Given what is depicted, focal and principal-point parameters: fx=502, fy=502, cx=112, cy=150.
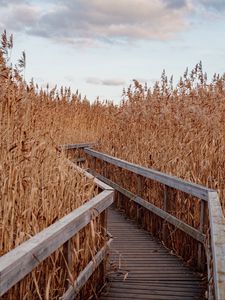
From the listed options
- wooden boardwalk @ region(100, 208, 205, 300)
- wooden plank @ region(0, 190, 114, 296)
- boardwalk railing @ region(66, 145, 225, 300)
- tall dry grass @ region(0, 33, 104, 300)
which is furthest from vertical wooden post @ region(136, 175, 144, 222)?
wooden plank @ region(0, 190, 114, 296)

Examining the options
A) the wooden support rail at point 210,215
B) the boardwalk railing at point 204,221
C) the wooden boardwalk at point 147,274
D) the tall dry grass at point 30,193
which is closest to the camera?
the wooden support rail at point 210,215

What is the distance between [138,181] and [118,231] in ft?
3.85

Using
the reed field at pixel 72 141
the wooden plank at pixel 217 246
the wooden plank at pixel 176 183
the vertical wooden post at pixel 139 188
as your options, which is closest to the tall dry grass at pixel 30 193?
the reed field at pixel 72 141

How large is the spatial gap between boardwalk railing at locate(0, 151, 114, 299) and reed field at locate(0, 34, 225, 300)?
0.10 m

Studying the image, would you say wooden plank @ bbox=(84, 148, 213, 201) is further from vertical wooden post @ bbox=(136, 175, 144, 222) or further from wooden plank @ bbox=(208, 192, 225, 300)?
wooden plank @ bbox=(208, 192, 225, 300)

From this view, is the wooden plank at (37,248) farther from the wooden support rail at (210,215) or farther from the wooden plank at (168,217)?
the wooden plank at (168,217)

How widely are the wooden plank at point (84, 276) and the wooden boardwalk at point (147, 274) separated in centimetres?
19

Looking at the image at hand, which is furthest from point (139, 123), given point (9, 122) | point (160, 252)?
point (9, 122)

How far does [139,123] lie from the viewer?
33.5 feet

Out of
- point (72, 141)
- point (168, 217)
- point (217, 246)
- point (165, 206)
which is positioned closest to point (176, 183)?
point (168, 217)

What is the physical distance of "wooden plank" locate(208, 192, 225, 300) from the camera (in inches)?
90.8

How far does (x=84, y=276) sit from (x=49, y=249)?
41.8 inches

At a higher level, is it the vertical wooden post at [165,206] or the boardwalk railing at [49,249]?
the boardwalk railing at [49,249]

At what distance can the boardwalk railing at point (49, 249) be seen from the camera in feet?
7.89
